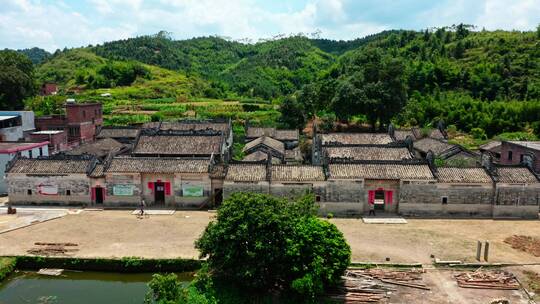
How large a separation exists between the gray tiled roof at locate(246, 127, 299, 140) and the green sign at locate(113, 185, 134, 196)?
63.5 feet

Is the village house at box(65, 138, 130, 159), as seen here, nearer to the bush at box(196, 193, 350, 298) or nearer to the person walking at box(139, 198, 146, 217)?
the person walking at box(139, 198, 146, 217)

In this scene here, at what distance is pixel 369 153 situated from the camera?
3550cm

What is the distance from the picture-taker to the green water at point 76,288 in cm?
1895

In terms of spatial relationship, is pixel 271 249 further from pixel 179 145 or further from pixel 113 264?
pixel 179 145

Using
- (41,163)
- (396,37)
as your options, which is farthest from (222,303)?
(396,37)

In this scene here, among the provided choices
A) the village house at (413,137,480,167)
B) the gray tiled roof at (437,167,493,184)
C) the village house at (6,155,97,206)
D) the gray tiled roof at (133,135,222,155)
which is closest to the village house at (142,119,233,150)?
the gray tiled roof at (133,135,222,155)

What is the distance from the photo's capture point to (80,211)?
30.0m

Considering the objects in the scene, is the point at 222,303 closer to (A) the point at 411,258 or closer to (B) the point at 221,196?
(A) the point at 411,258

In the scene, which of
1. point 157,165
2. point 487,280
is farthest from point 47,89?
point 487,280

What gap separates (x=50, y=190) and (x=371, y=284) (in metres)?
22.8

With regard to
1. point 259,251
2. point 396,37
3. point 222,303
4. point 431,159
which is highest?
point 396,37

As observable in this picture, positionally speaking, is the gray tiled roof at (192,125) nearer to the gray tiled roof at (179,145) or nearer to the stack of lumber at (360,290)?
the gray tiled roof at (179,145)

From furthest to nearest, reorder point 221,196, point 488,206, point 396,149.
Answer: point 396,149 < point 221,196 < point 488,206

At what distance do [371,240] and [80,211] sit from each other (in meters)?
18.7
